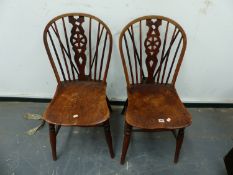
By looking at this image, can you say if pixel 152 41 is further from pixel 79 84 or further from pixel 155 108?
pixel 79 84

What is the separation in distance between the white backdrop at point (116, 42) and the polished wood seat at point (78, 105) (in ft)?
1.23

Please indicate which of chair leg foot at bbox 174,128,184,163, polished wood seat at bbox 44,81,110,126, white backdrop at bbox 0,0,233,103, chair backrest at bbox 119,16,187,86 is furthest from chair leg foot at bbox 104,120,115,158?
white backdrop at bbox 0,0,233,103

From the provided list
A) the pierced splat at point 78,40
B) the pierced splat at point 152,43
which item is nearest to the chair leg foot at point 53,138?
the pierced splat at point 78,40

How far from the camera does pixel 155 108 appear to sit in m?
1.50

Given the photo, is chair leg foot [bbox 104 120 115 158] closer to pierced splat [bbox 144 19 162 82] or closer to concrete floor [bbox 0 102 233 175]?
concrete floor [bbox 0 102 233 175]

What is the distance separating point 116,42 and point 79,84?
0.44 metres

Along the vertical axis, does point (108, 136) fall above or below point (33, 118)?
above

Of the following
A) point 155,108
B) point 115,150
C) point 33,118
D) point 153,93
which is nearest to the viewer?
point 155,108

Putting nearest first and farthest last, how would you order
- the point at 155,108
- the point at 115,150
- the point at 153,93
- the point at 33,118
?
the point at 155,108, the point at 153,93, the point at 115,150, the point at 33,118

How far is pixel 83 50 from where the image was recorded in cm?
166

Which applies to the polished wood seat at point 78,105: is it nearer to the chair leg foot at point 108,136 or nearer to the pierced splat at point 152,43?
the chair leg foot at point 108,136

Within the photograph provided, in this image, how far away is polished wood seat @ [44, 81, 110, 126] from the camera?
4.63 ft

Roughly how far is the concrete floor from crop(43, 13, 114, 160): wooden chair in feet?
0.40

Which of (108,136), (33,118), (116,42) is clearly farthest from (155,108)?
(33,118)
